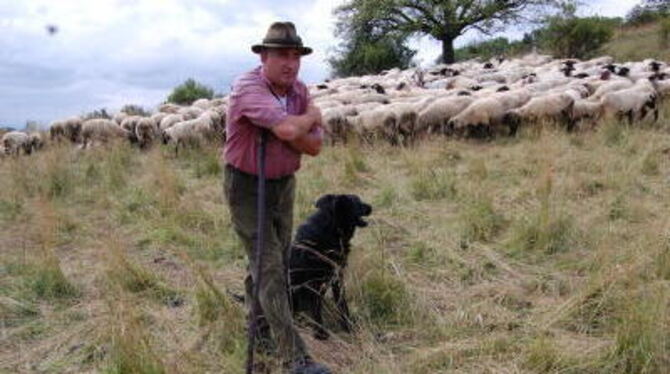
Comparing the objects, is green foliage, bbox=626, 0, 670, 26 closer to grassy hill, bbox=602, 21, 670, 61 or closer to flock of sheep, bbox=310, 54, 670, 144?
grassy hill, bbox=602, 21, 670, 61

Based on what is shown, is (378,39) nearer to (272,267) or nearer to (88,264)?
(88,264)

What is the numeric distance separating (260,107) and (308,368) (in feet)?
4.59

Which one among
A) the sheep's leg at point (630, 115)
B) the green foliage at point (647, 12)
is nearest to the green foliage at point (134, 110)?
the sheep's leg at point (630, 115)

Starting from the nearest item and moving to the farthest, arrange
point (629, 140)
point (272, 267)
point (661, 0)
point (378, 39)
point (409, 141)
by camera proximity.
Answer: point (272, 267)
point (629, 140)
point (409, 141)
point (378, 39)
point (661, 0)

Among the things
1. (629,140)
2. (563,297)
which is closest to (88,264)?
(563,297)

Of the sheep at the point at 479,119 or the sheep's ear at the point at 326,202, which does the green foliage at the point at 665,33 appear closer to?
the sheep at the point at 479,119

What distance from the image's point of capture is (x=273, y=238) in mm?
4039

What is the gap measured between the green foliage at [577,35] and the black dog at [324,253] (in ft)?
91.4

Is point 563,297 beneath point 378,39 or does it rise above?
beneath

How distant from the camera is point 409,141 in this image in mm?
12398

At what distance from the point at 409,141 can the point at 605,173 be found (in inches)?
172

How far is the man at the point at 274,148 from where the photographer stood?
373cm

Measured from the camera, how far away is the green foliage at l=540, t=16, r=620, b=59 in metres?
29.7

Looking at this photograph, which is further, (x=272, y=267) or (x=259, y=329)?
(x=259, y=329)
